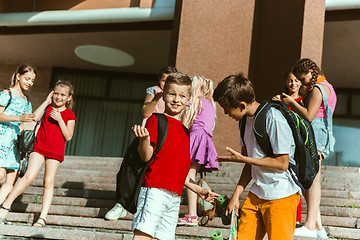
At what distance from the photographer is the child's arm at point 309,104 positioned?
395 centimetres

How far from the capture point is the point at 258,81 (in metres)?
9.46

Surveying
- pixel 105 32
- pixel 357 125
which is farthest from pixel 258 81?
pixel 357 125

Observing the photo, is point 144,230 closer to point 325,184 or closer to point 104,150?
point 325,184

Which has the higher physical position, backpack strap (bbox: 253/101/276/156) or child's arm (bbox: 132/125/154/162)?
backpack strap (bbox: 253/101/276/156)

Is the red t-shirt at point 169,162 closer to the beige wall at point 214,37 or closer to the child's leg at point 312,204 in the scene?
the child's leg at point 312,204

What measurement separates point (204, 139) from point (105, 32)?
25.1 feet

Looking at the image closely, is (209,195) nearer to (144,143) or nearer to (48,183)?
(144,143)

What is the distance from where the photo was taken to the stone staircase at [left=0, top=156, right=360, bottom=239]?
181 inches

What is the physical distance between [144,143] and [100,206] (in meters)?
3.14

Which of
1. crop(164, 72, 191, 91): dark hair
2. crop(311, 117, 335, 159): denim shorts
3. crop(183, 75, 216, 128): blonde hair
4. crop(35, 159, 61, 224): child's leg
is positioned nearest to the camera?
crop(164, 72, 191, 91): dark hair

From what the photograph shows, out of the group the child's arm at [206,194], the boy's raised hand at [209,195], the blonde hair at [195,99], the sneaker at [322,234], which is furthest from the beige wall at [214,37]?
the boy's raised hand at [209,195]

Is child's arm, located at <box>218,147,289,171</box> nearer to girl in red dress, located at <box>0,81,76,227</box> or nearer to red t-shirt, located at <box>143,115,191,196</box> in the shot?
red t-shirt, located at <box>143,115,191,196</box>

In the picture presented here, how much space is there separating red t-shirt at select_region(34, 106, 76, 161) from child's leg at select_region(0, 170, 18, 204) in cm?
A: 47

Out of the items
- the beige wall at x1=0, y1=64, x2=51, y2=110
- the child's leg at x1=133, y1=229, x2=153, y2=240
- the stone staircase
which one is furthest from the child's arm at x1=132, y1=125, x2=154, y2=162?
the beige wall at x1=0, y1=64, x2=51, y2=110
